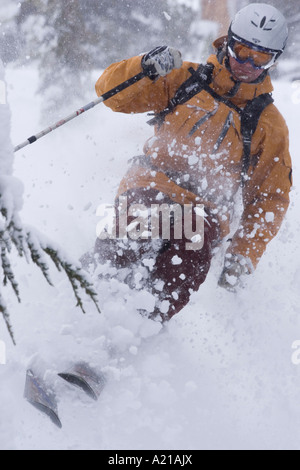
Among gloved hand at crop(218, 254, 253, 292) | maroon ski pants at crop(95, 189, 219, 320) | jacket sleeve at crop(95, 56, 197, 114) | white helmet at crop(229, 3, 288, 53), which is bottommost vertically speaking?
gloved hand at crop(218, 254, 253, 292)

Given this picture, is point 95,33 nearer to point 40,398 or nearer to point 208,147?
point 208,147

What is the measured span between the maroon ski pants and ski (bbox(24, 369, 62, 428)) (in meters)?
1.06

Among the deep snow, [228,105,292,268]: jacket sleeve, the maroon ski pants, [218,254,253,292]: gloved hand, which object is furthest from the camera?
[218,254,253,292]: gloved hand

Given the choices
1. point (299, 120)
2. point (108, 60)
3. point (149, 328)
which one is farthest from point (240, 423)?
point (108, 60)

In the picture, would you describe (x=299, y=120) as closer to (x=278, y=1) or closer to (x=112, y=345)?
(x=112, y=345)

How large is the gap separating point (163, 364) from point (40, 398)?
114 cm

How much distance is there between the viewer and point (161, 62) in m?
3.58

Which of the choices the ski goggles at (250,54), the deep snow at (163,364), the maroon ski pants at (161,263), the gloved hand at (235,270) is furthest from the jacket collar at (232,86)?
the deep snow at (163,364)

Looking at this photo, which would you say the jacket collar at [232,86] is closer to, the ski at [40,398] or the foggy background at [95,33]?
the ski at [40,398]

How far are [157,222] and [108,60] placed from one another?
1107cm

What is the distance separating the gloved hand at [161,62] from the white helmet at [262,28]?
1.88 ft

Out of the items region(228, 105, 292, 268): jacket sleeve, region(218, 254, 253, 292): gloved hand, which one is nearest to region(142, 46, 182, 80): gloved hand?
region(228, 105, 292, 268): jacket sleeve

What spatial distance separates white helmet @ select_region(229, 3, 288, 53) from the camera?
12.2 ft

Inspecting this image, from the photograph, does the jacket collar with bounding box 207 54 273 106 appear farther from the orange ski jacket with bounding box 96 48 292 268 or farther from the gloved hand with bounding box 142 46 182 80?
the gloved hand with bounding box 142 46 182 80
